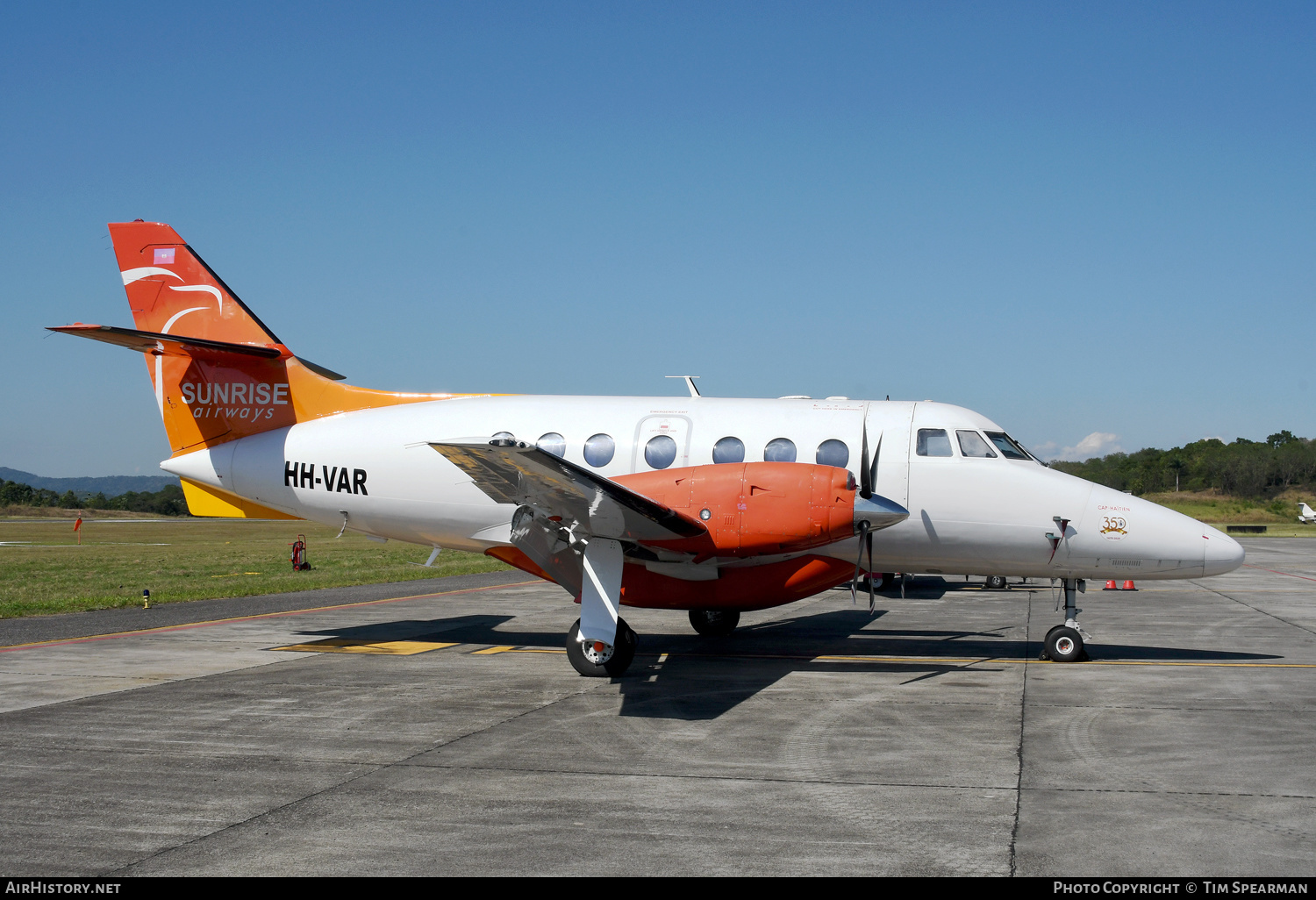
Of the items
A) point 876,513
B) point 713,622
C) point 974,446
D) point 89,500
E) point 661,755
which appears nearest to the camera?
point 661,755

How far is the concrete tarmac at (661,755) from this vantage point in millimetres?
5664

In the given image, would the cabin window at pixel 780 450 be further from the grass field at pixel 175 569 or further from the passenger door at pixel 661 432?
the grass field at pixel 175 569

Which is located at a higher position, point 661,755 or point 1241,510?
point 661,755

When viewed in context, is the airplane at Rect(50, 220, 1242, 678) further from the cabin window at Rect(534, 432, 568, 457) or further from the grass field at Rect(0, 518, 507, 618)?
the grass field at Rect(0, 518, 507, 618)

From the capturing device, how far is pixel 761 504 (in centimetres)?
1084

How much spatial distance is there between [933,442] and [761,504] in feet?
10.2

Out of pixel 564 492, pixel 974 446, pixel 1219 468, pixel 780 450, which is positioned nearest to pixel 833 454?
pixel 780 450

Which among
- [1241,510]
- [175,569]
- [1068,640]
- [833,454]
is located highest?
[833,454]

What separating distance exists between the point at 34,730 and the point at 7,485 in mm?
123816

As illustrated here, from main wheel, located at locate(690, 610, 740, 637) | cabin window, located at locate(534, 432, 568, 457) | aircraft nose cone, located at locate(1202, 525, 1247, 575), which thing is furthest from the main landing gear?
cabin window, located at locate(534, 432, 568, 457)

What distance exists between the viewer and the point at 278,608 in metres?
19.3

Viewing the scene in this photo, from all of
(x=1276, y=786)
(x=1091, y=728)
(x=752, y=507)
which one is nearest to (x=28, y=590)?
(x=752, y=507)

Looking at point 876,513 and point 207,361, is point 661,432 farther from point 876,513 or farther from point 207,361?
point 207,361

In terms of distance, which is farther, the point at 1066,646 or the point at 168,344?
the point at 168,344
